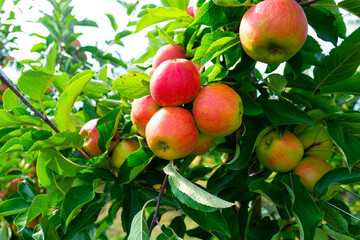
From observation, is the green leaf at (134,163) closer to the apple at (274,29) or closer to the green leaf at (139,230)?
the green leaf at (139,230)

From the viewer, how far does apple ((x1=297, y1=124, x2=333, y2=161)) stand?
97cm

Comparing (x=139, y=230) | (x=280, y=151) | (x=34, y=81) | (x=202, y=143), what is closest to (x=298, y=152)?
(x=280, y=151)

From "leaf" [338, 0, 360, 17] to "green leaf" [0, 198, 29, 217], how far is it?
1.14 metres

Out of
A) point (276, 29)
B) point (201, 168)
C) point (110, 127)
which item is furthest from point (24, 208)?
point (276, 29)

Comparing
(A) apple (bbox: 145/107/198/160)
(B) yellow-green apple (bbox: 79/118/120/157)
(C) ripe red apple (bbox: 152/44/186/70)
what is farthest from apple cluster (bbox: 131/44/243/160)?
(B) yellow-green apple (bbox: 79/118/120/157)

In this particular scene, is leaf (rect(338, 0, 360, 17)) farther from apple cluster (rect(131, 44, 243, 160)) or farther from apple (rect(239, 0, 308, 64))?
apple cluster (rect(131, 44, 243, 160))

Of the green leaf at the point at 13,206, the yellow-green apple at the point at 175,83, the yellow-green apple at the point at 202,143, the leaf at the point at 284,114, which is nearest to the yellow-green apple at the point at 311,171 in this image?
the leaf at the point at 284,114

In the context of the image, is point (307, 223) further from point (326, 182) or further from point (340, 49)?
point (340, 49)

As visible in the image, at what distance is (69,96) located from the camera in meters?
0.86

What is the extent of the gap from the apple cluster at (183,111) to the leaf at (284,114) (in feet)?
0.44

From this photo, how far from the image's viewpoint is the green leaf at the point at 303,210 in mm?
749

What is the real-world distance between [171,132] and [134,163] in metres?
0.19

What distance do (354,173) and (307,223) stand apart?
24 centimetres

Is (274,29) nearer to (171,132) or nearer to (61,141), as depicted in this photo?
(171,132)
